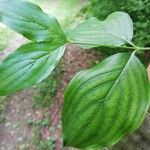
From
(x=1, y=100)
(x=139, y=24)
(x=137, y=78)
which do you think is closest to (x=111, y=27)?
(x=137, y=78)

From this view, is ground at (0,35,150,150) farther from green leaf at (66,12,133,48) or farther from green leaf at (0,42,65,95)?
green leaf at (0,42,65,95)

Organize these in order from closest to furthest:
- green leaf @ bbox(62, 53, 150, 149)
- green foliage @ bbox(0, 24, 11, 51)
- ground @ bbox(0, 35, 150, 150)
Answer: green leaf @ bbox(62, 53, 150, 149) → ground @ bbox(0, 35, 150, 150) → green foliage @ bbox(0, 24, 11, 51)

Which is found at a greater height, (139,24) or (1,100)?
(139,24)

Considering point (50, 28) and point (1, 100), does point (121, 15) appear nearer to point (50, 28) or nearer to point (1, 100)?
→ point (50, 28)

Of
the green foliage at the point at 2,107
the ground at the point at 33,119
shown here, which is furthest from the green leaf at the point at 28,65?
the green foliage at the point at 2,107

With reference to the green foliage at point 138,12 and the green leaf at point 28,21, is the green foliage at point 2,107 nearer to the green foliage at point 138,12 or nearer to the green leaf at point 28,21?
the green foliage at point 138,12

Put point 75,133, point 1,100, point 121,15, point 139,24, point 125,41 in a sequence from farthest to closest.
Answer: point 1,100, point 139,24, point 121,15, point 125,41, point 75,133

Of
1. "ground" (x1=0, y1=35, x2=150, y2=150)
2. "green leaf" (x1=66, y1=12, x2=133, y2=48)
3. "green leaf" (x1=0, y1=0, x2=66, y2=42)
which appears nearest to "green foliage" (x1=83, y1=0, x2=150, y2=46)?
"ground" (x1=0, y1=35, x2=150, y2=150)
